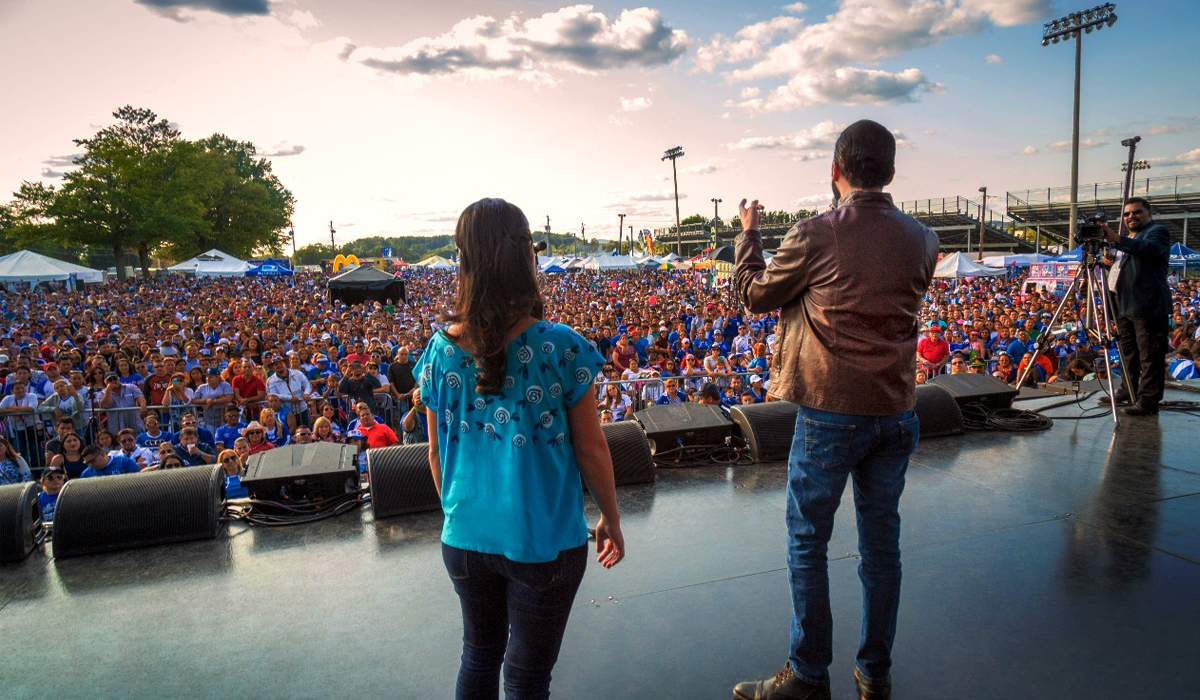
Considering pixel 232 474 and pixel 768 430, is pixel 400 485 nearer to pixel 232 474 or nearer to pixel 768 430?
pixel 768 430

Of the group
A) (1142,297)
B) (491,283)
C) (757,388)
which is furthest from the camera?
(757,388)

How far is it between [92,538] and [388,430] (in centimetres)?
376

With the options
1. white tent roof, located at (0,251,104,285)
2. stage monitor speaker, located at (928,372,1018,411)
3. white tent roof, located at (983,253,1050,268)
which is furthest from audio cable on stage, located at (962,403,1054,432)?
white tent roof, located at (0,251,104,285)

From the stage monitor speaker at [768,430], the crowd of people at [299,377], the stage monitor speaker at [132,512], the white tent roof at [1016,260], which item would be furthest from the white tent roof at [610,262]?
the stage monitor speaker at [132,512]

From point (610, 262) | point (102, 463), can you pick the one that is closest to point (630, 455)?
point (102, 463)

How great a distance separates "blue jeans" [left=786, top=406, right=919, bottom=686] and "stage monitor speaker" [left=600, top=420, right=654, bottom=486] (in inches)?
92.4

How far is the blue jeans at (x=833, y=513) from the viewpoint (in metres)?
1.86

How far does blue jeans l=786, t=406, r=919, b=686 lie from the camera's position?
6.09ft

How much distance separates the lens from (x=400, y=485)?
3855 mm

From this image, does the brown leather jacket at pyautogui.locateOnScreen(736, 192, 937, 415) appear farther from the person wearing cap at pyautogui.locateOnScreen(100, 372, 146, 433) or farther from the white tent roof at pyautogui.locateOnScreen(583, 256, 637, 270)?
the white tent roof at pyautogui.locateOnScreen(583, 256, 637, 270)

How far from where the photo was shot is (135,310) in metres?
24.1

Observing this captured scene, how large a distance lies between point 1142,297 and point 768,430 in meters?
2.78

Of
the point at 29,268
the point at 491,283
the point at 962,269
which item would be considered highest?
the point at 29,268

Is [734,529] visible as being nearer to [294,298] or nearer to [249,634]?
[249,634]
